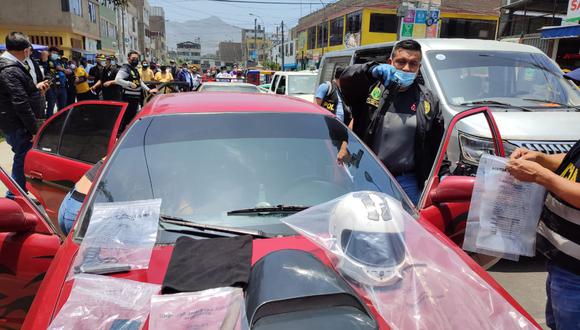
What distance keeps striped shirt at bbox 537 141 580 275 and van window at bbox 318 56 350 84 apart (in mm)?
5705

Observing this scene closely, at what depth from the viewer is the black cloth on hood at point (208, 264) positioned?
135 centimetres

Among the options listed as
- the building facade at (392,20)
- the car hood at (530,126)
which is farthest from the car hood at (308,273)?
the building facade at (392,20)

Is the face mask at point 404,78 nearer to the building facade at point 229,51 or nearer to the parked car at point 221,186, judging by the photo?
the parked car at point 221,186

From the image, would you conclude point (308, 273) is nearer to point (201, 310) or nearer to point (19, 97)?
point (201, 310)

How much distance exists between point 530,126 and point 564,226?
2.45 metres

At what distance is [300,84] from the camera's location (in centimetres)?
1096

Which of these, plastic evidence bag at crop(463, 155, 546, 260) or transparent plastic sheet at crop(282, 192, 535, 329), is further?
plastic evidence bag at crop(463, 155, 546, 260)

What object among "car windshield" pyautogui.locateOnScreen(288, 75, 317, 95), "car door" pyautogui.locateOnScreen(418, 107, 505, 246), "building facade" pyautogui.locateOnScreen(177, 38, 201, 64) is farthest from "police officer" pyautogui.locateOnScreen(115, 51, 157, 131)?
"building facade" pyautogui.locateOnScreen(177, 38, 201, 64)

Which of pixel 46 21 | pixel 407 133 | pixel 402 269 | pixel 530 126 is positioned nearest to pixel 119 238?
pixel 402 269

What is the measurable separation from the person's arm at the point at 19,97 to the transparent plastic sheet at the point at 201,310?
4.38m

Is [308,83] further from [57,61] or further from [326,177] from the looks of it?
[326,177]

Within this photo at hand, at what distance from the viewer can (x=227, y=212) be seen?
1.90 metres

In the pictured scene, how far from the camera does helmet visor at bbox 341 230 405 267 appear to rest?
56.3 inches

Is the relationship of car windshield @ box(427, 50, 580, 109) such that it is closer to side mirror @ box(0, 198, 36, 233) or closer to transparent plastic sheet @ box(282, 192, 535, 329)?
transparent plastic sheet @ box(282, 192, 535, 329)
